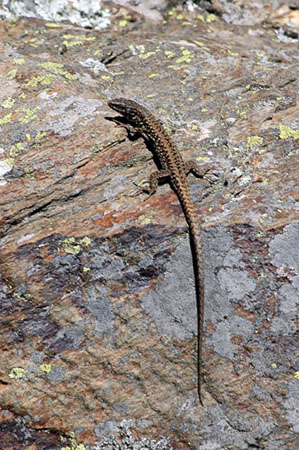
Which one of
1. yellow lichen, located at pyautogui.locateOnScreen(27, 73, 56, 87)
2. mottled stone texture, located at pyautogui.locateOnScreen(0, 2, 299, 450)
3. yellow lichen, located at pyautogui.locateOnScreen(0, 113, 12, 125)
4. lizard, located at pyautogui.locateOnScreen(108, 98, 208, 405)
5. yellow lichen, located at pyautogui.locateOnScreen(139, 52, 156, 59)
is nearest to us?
mottled stone texture, located at pyautogui.locateOnScreen(0, 2, 299, 450)

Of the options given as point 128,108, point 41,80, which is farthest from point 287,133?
point 41,80

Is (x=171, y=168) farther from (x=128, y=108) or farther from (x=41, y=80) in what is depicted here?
(x=41, y=80)

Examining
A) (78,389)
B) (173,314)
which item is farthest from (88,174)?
(78,389)

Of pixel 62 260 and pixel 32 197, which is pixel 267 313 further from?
pixel 32 197

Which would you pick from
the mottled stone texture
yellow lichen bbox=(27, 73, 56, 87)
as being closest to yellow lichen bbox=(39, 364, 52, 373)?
the mottled stone texture

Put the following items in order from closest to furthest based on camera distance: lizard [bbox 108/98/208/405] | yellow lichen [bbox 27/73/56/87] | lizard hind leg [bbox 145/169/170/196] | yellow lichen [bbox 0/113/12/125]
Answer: lizard [bbox 108/98/208/405] < lizard hind leg [bbox 145/169/170/196] < yellow lichen [bbox 0/113/12/125] < yellow lichen [bbox 27/73/56/87]

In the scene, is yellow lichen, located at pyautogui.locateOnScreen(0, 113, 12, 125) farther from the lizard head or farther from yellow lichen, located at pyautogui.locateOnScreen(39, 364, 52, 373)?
yellow lichen, located at pyautogui.locateOnScreen(39, 364, 52, 373)

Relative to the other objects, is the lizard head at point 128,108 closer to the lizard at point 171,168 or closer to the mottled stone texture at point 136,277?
the lizard at point 171,168
